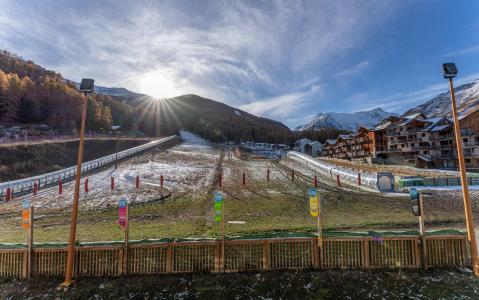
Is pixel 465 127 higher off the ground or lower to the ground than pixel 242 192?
higher

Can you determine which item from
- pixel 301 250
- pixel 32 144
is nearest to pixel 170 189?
pixel 301 250

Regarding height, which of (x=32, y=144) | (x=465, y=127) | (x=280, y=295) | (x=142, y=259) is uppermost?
(x=465, y=127)

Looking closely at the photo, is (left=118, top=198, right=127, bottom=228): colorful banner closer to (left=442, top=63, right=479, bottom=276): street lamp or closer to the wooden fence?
the wooden fence

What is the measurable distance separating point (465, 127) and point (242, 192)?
60.3 meters

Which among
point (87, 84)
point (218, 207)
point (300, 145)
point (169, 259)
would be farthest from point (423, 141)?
point (87, 84)

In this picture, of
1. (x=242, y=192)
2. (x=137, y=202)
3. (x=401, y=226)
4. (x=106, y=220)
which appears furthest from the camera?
(x=242, y=192)

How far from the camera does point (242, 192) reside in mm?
27359

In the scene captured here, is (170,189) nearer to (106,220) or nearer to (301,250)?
(106,220)

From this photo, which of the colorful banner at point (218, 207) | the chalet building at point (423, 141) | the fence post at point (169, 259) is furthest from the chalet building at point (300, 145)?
the fence post at point (169, 259)

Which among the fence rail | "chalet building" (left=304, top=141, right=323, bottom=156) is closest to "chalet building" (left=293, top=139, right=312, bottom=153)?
"chalet building" (left=304, top=141, right=323, bottom=156)

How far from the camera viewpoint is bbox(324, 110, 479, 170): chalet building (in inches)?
2122

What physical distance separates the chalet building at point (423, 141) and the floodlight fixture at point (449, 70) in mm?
58599

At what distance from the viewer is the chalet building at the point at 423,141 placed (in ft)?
177

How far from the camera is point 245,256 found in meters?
9.51
